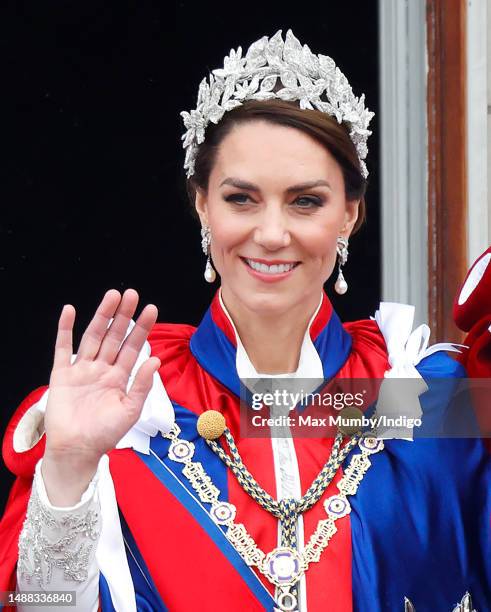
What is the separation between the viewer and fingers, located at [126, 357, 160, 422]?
1.66 metres

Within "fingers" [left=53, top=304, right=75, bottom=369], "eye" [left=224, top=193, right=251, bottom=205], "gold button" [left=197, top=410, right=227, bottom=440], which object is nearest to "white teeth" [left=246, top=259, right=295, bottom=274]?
"eye" [left=224, top=193, right=251, bottom=205]

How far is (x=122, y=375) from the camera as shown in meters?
1.70

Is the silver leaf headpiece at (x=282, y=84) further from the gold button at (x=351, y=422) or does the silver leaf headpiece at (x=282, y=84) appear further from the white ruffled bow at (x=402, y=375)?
the gold button at (x=351, y=422)

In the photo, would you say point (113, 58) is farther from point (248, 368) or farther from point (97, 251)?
point (248, 368)

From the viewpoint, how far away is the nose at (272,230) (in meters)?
1.87

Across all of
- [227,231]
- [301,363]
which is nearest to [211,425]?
[301,363]

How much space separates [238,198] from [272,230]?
10 cm

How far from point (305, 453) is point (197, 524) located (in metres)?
0.23

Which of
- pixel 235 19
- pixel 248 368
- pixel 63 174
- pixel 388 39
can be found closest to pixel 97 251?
pixel 63 174

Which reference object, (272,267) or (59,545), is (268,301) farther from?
(59,545)

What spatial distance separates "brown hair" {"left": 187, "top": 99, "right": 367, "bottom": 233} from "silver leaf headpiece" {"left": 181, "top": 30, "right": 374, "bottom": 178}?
1cm

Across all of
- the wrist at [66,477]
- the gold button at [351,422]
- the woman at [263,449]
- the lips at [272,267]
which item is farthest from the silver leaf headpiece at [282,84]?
the wrist at [66,477]

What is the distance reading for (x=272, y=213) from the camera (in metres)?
1.88

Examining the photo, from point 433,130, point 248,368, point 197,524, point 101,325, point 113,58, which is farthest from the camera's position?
point 113,58
